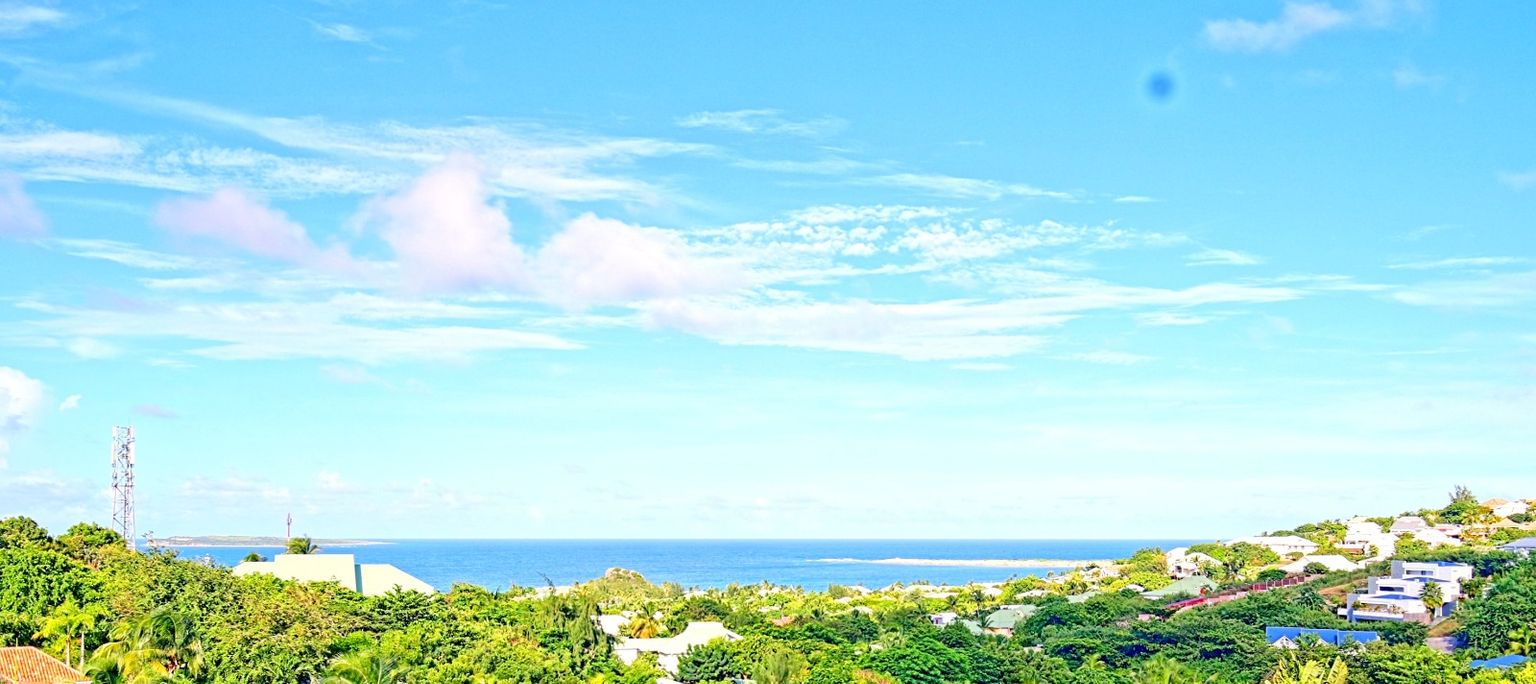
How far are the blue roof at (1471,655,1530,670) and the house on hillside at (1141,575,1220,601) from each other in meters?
24.6

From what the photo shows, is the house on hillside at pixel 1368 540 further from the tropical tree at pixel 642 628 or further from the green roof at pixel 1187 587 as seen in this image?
the tropical tree at pixel 642 628

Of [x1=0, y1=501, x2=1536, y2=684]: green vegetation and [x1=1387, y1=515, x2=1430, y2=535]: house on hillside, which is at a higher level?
[x1=1387, y1=515, x2=1430, y2=535]: house on hillside

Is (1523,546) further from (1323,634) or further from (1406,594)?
(1323,634)

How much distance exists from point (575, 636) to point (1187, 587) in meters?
47.4

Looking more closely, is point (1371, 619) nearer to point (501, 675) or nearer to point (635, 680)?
point (635, 680)

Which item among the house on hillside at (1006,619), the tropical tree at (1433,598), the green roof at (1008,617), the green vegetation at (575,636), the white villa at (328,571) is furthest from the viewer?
the green roof at (1008,617)

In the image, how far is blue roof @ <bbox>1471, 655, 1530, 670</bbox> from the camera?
1914 inches

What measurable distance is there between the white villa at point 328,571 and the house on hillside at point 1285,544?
2542 inches

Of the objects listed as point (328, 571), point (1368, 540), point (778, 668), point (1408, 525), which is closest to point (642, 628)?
point (328, 571)

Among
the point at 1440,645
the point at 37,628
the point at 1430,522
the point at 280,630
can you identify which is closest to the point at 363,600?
the point at 280,630

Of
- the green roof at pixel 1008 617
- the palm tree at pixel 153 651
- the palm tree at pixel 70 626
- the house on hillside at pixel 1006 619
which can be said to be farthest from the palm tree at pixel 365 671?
the green roof at pixel 1008 617

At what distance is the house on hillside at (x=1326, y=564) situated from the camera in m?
86.0

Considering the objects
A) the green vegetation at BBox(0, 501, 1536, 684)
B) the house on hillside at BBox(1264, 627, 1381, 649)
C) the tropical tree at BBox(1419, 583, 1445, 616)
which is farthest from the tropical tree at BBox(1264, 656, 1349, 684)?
the tropical tree at BBox(1419, 583, 1445, 616)

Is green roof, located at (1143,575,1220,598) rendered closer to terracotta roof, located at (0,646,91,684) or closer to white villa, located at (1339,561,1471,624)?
white villa, located at (1339,561,1471,624)
